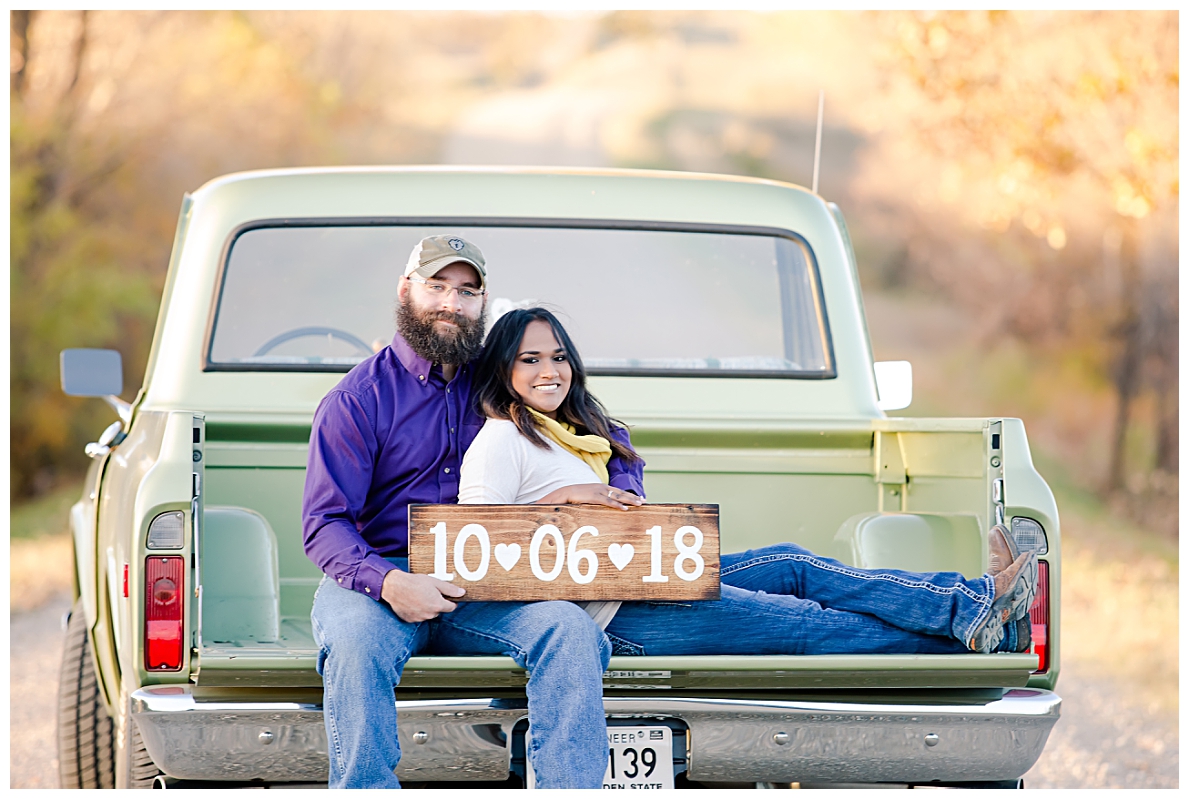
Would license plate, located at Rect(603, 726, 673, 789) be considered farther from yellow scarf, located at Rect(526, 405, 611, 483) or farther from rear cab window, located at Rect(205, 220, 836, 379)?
rear cab window, located at Rect(205, 220, 836, 379)

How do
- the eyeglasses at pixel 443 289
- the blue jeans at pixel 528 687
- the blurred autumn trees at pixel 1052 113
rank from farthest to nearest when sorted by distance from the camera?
1. the blurred autumn trees at pixel 1052 113
2. the eyeglasses at pixel 443 289
3. the blue jeans at pixel 528 687

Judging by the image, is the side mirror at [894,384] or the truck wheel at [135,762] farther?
the side mirror at [894,384]

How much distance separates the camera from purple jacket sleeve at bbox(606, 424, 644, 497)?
3.47 metres

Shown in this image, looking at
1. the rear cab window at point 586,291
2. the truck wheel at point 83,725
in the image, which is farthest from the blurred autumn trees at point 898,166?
the truck wheel at point 83,725

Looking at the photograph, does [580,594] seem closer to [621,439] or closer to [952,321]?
[621,439]

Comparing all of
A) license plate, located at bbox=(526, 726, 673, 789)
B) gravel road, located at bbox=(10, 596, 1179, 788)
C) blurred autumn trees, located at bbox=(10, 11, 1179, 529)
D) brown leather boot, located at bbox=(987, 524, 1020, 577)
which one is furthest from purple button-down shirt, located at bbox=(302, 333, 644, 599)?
blurred autumn trees, located at bbox=(10, 11, 1179, 529)

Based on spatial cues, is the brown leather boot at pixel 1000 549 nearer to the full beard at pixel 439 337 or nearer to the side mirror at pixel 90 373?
the full beard at pixel 439 337

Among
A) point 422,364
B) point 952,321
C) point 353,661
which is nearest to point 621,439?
point 422,364

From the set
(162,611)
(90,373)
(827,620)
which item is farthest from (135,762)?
(827,620)

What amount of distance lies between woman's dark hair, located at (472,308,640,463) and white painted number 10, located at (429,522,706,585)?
1.23ft

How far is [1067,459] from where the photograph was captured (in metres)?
18.0

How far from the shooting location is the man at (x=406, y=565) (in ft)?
9.53

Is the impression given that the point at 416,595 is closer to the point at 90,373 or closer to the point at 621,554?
the point at 621,554

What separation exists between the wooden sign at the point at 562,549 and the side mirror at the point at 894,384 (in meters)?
1.76
